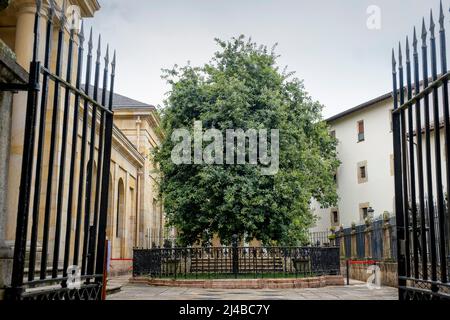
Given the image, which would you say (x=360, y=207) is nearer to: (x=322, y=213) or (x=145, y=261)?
(x=322, y=213)

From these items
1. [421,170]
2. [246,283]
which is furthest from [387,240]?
[421,170]

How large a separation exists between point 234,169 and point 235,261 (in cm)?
432

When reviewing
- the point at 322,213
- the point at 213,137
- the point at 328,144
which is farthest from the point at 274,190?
the point at 322,213

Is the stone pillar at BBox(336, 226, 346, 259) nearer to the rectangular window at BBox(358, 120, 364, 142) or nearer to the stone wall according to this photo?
the stone wall

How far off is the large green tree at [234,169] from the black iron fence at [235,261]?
2.30 meters

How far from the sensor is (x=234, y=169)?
2075 cm

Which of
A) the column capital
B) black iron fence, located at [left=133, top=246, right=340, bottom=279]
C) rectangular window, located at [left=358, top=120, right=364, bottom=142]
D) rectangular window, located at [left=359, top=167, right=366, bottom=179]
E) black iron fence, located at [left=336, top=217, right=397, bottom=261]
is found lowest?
black iron fence, located at [left=133, top=246, right=340, bottom=279]

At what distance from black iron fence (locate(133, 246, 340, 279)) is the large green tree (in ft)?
7.55

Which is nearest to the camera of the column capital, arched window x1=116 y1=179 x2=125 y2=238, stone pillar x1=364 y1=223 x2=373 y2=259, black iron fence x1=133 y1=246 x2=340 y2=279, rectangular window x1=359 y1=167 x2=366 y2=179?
the column capital

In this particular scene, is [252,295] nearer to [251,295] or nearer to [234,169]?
[251,295]

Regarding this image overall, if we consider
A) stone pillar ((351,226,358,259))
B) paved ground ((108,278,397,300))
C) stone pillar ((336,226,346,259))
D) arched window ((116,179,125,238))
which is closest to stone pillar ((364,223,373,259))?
stone pillar ((351,226,358,259))

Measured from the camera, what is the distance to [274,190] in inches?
820

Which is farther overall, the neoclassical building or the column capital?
the column capital

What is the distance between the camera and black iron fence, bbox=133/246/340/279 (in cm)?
1773
